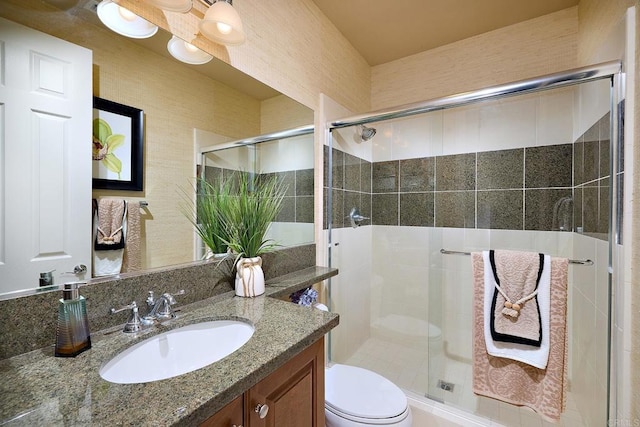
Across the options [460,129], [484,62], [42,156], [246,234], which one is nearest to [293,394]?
[246,234]

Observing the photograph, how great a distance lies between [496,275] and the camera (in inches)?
55.7

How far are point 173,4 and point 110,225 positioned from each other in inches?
29.2

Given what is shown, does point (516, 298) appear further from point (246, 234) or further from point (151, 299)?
point (151, 299)

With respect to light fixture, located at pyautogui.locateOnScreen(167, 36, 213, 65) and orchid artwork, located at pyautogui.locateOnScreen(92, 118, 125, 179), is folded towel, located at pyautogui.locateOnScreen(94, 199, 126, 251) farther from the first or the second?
light fixture, located at pyautogui.locateOnScreen(167, 36, 213, 65)

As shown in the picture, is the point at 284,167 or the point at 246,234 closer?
the point at 246,234

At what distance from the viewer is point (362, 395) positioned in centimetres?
129

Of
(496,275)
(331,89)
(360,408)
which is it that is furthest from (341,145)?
(360,408)

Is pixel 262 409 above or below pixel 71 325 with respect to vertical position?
below

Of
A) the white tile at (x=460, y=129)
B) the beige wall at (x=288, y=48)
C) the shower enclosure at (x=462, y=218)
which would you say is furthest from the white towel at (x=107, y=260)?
the white tile at (x=460, y=129)

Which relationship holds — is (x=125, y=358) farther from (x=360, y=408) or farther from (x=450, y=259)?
(x=450, y=259)

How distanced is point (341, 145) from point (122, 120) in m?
1.38

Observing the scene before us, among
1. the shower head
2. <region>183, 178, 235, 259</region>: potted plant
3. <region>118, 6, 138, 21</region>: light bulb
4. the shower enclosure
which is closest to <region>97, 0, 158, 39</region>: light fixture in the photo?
<region>118, 6, 138, 21</region>: light bulb

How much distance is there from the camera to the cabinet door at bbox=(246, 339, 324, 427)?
0.68 m

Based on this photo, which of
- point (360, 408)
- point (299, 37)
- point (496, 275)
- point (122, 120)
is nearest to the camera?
point (122, 120)
